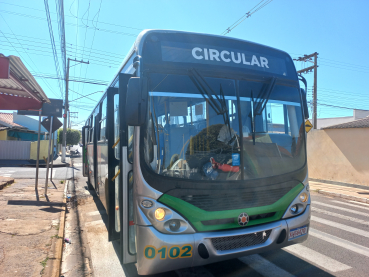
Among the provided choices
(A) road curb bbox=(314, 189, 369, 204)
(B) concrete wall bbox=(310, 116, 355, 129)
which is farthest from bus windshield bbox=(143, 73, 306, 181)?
(B) concrete wall bbox=(310, 116, 355, 129)

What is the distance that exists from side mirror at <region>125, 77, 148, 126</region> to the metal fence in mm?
28997

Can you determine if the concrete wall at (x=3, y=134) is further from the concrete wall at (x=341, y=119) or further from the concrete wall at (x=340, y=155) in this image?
the concrete wall at (x=341, y=119)

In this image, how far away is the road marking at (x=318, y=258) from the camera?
13.4 feet

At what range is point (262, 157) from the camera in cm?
365

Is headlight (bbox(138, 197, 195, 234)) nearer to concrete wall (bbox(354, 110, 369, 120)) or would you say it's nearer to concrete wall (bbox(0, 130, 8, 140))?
concrete wall (bbox(0, 130, 8, 140))

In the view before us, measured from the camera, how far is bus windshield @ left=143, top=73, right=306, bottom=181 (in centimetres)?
328

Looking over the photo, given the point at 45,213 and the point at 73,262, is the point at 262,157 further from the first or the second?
the point at 45,213

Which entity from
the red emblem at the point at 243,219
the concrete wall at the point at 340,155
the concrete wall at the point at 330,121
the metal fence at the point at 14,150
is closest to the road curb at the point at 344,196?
the concrete wall at the point at 340,155

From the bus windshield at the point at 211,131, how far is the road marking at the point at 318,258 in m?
1.56

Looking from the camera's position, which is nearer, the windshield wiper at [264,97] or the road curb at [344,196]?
the windshield wiper at [264,97]

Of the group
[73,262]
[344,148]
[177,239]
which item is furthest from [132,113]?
[344,148]

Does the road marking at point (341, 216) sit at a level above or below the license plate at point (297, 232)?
below

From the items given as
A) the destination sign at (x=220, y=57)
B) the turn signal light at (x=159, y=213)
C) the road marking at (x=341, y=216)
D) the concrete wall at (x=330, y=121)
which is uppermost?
the concrete wall at (x=330, y=121)

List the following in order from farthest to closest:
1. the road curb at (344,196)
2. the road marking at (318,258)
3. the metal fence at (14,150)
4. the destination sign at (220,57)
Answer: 1. the metal fence at (14,150)
2. the road curb at (344,196)
3. the road marking at (318,258)
4. the destination sign at (220,57)
